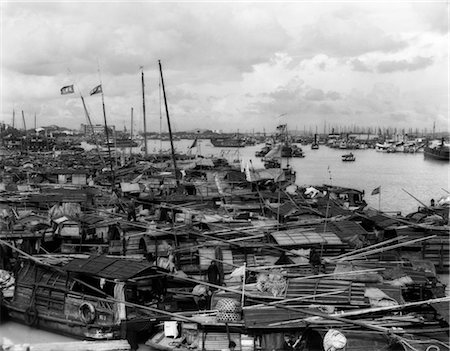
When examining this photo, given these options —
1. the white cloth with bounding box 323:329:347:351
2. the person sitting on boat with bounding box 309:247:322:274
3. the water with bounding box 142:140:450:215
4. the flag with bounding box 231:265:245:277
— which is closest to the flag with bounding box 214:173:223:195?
the water with bounding box 142:140:450:215

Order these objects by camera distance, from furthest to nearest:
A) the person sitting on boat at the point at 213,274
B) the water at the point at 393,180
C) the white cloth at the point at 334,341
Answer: the water at the point at 393,180
the person sitting on boat at the point at 213,274
the white cloth at the point at 334,341

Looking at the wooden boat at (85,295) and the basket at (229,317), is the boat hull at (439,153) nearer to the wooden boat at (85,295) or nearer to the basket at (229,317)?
the wooden boat at (85,295)

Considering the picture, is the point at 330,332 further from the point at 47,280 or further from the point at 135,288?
the point at 47,280

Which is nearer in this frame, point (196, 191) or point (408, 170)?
point (196, 191)

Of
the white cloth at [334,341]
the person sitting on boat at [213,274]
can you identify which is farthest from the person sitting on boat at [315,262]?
the white cloth at [334,341]

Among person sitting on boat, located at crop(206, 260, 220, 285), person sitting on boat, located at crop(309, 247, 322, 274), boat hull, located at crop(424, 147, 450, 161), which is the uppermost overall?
person sitting on boat, located at crop(309, 247, 322, 274)

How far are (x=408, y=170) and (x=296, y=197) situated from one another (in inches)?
2492

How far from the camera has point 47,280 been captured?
16.6m

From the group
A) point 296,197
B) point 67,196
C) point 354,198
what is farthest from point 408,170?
point 67,196

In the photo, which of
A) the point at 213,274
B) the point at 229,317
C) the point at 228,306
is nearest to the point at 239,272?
the point at 213,274

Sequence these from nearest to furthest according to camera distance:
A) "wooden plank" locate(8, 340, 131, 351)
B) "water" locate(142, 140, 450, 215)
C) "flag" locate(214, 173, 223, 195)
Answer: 1. "wooden plank" locate(8, 340, 131, 351)
2. "flag" locate(214, 173, 223, 195)
3. "water" locate(142, 140, 450, 215)

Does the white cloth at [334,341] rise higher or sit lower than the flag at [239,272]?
lower

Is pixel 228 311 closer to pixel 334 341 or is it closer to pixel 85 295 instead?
pixel 334 341

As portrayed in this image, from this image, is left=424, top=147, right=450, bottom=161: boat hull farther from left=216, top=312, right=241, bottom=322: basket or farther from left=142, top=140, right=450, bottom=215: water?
left=216, top=312, right=241, bottom=322: basket
